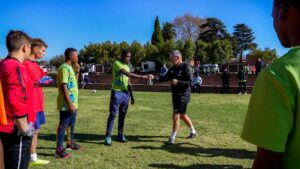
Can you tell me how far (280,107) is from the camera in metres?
1.29

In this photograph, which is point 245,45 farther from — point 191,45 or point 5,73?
point 5,73

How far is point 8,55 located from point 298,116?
10.1 feet

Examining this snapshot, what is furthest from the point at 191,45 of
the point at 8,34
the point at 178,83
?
the point at 8,34

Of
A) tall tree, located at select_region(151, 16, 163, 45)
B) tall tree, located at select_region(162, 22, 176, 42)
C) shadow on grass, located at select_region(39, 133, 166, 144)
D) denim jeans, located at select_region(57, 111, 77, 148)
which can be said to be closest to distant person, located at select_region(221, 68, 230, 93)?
shadow on grass, located at select_region(39, 133, 166, 144)

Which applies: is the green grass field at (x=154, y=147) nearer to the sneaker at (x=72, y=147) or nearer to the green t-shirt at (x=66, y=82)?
the sneaker at (x=72, y=147)

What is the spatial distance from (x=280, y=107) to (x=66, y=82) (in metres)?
5.28

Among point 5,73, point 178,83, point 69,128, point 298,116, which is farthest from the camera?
point 178,83

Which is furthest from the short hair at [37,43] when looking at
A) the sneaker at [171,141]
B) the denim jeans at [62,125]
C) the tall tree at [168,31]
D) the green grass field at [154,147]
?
the tall tree at [168,31]

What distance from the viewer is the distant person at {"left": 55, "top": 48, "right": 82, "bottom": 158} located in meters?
6.19

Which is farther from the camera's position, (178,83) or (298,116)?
(178,83)

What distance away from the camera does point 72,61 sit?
6566 mm

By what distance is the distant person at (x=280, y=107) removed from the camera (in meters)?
1.29

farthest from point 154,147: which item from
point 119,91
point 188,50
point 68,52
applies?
point 188,50

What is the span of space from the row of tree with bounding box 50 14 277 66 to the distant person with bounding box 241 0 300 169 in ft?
178
